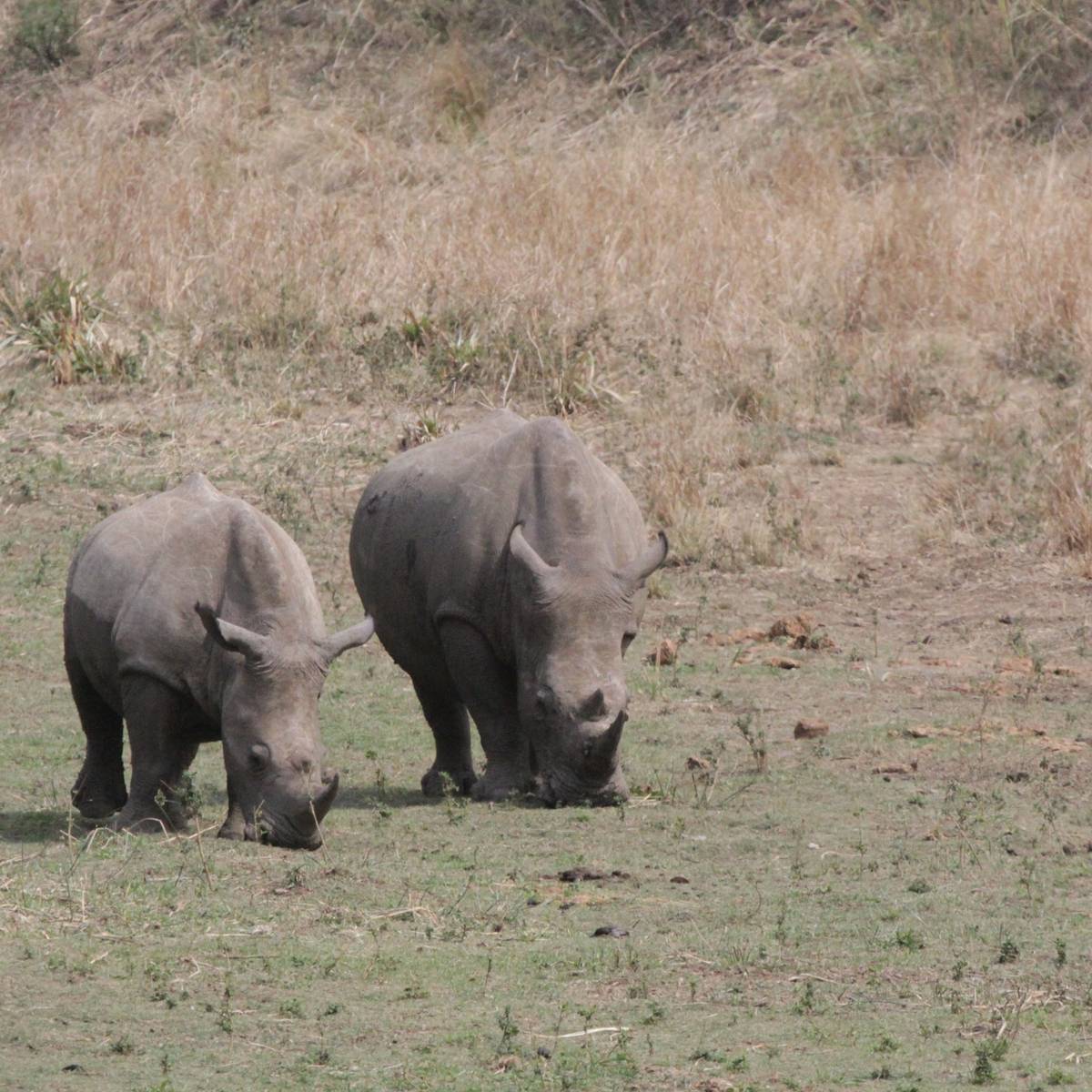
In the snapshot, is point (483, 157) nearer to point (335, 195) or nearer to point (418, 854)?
point (335, 195)

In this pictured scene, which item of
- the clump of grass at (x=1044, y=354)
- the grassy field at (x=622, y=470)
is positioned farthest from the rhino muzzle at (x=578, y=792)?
the clump of grass at (x=1044, y=354)

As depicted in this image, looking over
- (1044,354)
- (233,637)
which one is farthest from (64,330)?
(233,637)

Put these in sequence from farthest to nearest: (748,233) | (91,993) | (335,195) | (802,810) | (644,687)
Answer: (335,195) → (748,233) → (644,687) → (802,810) → (91,993)

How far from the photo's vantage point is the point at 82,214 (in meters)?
18.3

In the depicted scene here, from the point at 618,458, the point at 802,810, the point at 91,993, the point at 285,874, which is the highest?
the point at 91,993

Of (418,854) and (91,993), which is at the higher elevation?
(91,993)

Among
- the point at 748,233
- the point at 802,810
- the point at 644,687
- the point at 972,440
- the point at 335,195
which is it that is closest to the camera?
the point at 802,810

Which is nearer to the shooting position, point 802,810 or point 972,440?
point 802,810

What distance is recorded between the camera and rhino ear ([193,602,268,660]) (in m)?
7.54

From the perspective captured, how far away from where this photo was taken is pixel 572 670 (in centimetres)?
870

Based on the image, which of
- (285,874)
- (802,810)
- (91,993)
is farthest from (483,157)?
(91,993)

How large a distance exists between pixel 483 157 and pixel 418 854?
538 inches

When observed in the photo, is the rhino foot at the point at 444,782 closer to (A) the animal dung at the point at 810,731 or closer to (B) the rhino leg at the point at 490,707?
(B) the rhino leg at the point at 490,707

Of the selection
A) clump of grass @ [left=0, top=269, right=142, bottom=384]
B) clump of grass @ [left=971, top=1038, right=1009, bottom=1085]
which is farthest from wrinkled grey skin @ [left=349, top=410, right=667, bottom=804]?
clump of grass @ [left=0, top=269, right=142, bottom=384]
